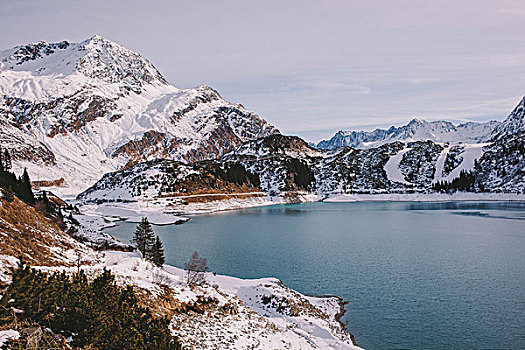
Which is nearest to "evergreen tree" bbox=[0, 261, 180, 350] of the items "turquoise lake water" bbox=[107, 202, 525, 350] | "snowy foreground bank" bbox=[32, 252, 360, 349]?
"snowy foreground bank" bbox=[32, 252, 360, 349]

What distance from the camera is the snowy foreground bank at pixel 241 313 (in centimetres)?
2333

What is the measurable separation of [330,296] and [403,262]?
18.5 meters

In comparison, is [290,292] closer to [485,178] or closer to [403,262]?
[403,262]

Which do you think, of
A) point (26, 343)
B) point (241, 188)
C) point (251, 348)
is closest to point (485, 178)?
point (241, 188)

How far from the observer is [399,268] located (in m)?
48.2

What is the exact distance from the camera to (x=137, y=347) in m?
15.4

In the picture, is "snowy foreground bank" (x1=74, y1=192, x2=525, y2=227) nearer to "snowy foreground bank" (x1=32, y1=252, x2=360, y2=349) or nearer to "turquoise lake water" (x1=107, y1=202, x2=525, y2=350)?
"turquoise lake water" (x1=107, y1=202, x2=525, y2=350)

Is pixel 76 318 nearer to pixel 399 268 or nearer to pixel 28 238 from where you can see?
pixel 28 238

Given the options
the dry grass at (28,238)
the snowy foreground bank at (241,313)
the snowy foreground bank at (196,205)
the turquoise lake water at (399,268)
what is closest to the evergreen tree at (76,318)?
the snowy foreground bank at (241,313)

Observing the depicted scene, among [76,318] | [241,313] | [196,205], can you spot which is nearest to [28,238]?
[241,313]

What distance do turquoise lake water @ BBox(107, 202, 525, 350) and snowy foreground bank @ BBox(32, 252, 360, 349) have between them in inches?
117

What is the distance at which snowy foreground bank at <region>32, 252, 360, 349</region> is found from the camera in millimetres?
23331

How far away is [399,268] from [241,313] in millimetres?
27104

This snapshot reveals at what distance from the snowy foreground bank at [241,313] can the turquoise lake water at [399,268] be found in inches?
117
